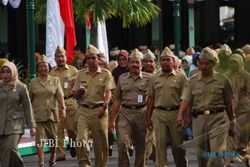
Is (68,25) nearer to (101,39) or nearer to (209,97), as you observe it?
(101,39)

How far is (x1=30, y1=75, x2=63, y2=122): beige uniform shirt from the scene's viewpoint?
575 inches

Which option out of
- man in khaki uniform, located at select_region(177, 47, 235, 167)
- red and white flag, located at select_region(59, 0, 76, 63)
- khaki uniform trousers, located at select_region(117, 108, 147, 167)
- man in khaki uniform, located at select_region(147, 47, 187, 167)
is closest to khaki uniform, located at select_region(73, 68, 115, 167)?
khaki uniform trousers, located at select_region(117, 108, 147, 167)

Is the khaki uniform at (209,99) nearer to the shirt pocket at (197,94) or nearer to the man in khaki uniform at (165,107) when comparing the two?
the shirt pocket at (197,94)

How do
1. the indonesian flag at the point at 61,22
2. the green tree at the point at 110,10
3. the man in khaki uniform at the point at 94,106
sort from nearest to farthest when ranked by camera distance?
the man in khaki uniform at the point at 94,106
the indonesian flag at the point at 61,22
the green tree at the point at 110,10

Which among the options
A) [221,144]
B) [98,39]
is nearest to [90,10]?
[98,39]

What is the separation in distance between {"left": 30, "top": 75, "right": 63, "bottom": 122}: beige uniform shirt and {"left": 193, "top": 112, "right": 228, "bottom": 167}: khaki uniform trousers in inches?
144

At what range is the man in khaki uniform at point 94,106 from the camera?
43.1 feet

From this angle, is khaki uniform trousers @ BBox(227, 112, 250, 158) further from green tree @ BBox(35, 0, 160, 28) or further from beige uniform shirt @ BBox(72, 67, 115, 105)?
green tree @ BBox(35, 0, 160, 28)

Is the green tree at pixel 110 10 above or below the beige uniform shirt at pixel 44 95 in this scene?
above

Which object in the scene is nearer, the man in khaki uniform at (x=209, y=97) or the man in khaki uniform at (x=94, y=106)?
the man in khaki uniform at (x=209, y=97)

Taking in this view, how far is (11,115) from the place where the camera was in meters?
12.2

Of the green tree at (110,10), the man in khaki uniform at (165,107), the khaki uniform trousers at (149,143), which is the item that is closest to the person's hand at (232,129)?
the man in khaki uniform at (165,107)

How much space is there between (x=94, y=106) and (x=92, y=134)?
0.40 m

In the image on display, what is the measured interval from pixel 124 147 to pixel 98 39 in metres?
8.21
